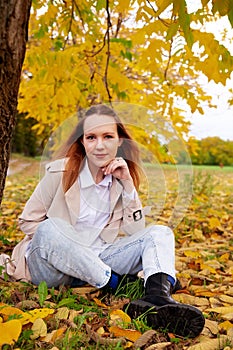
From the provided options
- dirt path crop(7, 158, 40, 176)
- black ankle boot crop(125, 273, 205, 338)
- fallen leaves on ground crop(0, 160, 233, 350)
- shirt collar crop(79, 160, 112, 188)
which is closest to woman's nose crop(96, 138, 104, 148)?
shirt collar crop(79, 160, 112, 188)

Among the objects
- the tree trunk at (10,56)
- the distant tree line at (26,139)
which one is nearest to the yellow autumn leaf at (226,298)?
the tree trunk at (10,56)

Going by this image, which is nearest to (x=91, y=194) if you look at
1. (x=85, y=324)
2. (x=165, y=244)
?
(x=165, y=244)

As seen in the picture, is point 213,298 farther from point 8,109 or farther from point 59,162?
point 8,109

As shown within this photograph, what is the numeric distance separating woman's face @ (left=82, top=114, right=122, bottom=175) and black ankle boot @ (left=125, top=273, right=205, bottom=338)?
0.60 metres

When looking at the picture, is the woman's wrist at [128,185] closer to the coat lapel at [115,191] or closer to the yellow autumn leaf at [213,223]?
the coat lapel at [115,191]

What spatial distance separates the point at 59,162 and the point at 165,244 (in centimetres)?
61

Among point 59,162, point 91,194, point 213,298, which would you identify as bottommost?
point 213,298

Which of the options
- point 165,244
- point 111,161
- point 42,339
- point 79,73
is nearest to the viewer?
point 42,339

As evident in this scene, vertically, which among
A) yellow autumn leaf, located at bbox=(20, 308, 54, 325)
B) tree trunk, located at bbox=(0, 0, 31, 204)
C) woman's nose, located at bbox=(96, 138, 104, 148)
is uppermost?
tree trunk, located at bbox=(0, 0, 31, 204)

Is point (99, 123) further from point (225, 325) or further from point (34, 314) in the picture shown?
point (225, 325)

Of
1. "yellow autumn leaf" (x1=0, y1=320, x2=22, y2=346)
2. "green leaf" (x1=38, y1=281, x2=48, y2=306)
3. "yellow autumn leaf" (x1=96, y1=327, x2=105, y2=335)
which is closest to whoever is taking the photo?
"yellow autumn leaf" (x1=0, y1=320, x2=22, y2=346)

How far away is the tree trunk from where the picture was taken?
2.12 meters

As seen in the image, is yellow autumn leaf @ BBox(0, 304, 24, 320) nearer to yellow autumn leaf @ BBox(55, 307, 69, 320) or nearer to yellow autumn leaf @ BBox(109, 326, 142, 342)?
yellow autumn leaf @ BBox(55, 307, 69, 320)

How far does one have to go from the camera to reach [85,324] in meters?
1.96
